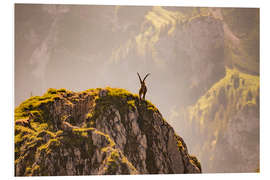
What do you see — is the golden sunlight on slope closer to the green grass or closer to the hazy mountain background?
the hazy mountain background

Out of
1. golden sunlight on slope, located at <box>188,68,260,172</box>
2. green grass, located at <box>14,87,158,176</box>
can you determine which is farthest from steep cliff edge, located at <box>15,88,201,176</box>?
golden sunlight on slope, located at <box>188,68,260,172</box>

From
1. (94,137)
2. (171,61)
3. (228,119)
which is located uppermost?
(171,61)

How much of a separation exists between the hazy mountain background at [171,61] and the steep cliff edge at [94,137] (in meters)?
2.23

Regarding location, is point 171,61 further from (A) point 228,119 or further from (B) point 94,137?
(B) point 94,137

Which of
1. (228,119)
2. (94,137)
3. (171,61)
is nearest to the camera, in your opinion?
(94,137)

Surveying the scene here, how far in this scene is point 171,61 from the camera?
21812mm

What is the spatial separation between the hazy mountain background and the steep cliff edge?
2.23 metres

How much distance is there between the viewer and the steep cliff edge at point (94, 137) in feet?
38.4

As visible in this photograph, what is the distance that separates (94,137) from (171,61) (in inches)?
444

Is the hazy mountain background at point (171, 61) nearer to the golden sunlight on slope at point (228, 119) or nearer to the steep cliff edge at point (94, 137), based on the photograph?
the golden sunlight on slope at point (228, 119)

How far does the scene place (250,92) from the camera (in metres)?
17.7

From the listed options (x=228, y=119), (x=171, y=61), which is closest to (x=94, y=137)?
(x=171, y=61)

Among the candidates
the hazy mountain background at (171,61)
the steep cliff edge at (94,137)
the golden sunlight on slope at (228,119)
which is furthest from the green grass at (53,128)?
the golden sunlight on slope at (228,119)

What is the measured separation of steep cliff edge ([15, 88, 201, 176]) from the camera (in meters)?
11.7
